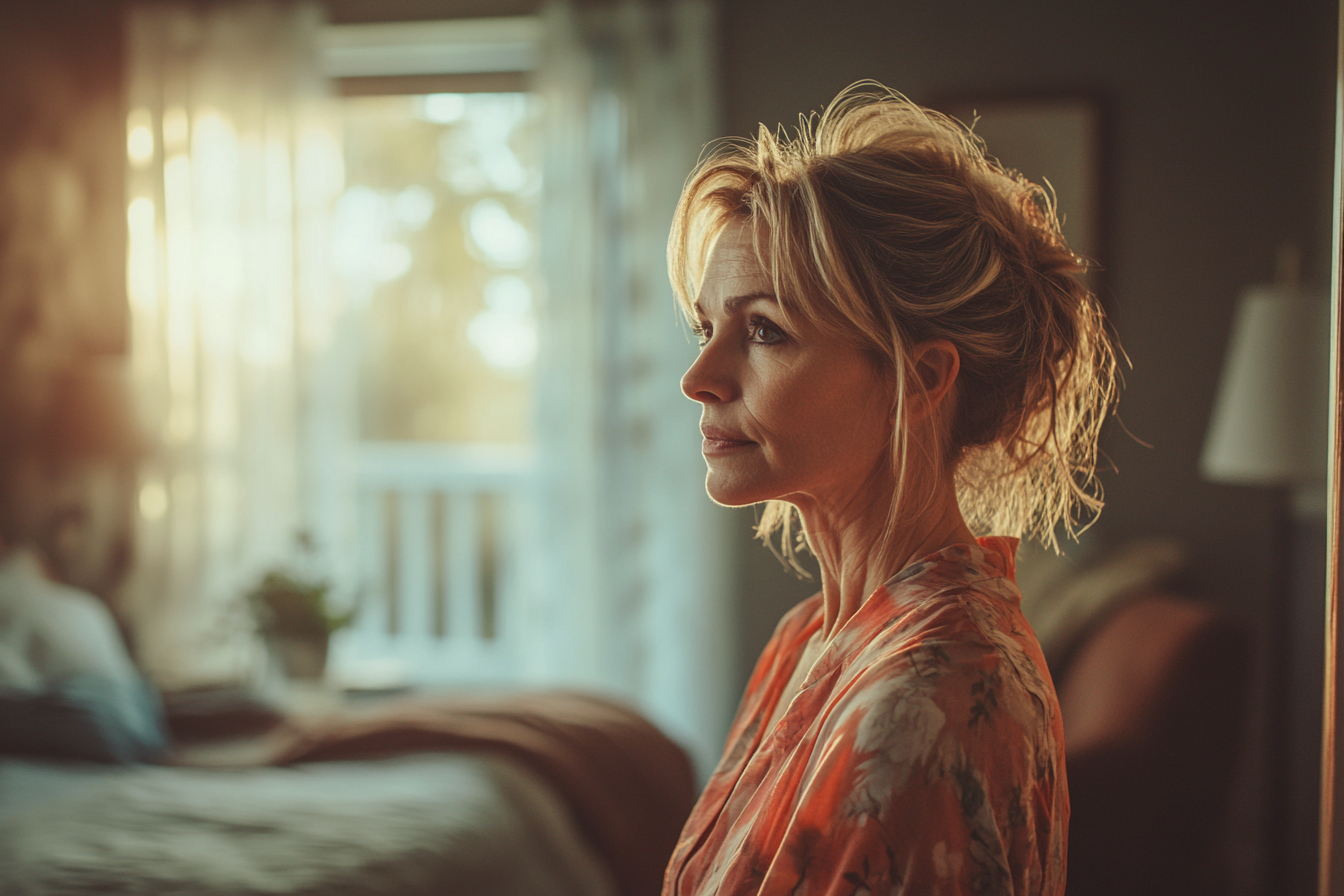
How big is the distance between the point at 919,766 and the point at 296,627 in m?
2.40

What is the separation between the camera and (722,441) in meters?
0.83

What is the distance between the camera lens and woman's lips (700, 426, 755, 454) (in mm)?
825

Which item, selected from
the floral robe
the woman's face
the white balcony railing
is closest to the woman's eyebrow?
the woman's face

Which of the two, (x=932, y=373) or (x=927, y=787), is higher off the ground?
(x=932, y=373)

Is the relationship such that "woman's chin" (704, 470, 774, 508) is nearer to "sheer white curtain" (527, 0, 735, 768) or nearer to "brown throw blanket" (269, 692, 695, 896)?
"brown throw blanket" (269, 692, 695, 896)

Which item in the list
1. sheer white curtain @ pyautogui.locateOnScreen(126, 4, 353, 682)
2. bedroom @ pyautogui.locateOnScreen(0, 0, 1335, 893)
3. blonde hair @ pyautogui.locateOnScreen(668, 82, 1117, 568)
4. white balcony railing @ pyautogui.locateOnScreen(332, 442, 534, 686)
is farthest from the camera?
white balcony railing @ pyautogui.locateOnScreen(332, 442, 534, 686)

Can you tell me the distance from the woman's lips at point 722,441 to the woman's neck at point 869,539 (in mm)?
101

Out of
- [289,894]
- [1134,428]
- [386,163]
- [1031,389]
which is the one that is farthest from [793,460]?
[386,163]

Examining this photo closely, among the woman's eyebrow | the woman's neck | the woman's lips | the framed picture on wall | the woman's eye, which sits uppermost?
the framed picture on wall

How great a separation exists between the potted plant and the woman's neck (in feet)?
6.89

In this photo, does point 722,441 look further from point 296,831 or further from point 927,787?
point 296,831

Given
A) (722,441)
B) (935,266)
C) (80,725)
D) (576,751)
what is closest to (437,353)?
(80,725)

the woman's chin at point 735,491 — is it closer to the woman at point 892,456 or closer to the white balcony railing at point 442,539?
the woman at point 892,456

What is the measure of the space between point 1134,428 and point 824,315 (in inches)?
107
